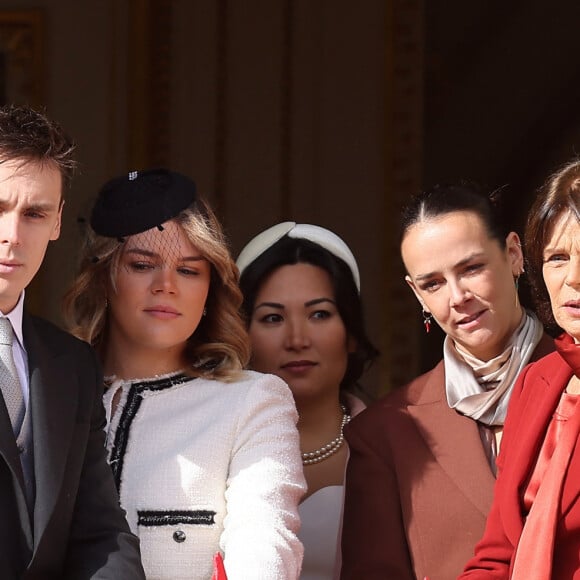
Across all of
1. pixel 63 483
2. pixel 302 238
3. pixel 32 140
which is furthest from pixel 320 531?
pixel 32 140

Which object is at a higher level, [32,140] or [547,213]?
[32,140]

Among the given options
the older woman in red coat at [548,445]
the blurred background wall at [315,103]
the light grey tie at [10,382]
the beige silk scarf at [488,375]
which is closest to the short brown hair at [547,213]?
the older woman in red coat at [548,445]

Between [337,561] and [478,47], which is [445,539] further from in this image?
[478,47]

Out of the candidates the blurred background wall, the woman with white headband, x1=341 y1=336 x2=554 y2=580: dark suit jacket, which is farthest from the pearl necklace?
the blurred background wall

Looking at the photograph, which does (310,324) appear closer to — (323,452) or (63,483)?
(323,452)

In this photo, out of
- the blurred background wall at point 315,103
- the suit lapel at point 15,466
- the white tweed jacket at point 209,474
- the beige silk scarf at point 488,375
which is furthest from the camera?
the blurred background wall at point 315,103

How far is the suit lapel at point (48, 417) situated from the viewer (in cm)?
255

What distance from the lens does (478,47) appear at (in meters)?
5.33

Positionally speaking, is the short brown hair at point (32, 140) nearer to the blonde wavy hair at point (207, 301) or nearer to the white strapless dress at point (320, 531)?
the blonde wavy hair at point (207, 301)

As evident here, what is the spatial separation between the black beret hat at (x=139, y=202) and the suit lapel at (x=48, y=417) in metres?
0.67

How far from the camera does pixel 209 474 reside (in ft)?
10.2

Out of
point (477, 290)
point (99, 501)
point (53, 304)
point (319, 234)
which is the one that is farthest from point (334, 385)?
point (53, 304)

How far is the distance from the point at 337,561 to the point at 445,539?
428mm

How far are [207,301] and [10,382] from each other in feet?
3.04
